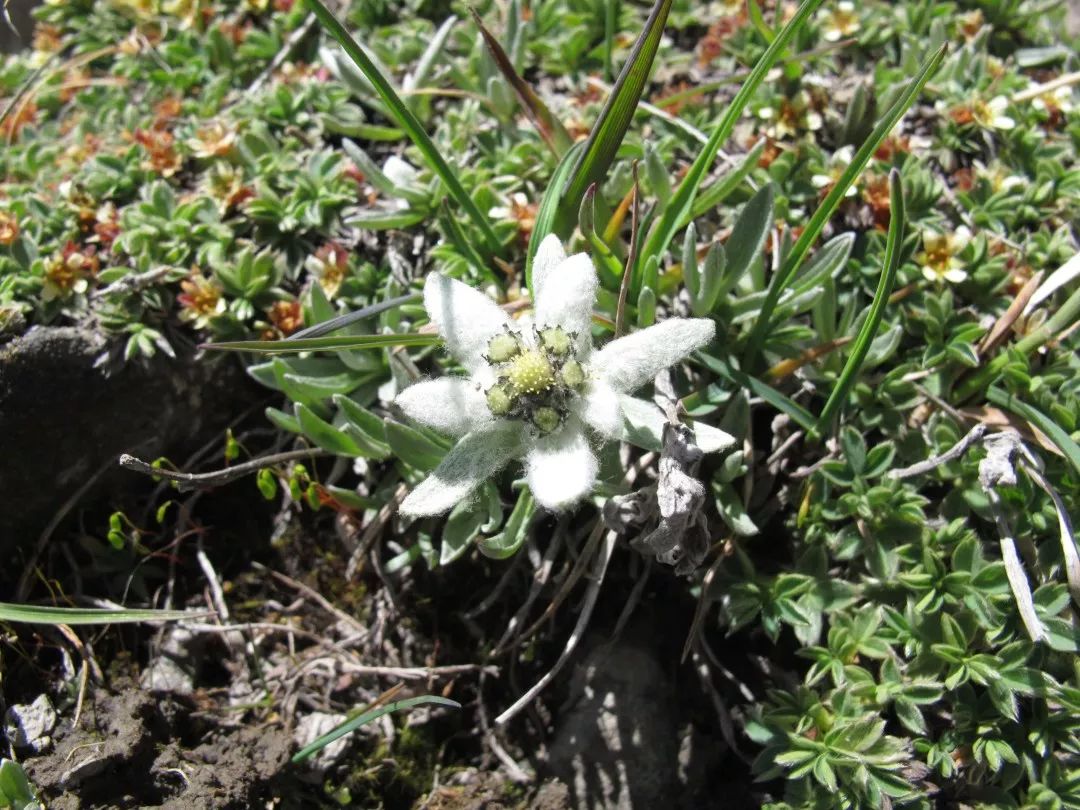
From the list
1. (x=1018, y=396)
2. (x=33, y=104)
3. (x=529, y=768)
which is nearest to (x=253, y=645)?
(x=529, y=768)

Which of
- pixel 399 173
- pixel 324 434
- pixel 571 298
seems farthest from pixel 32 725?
pixel 399 173

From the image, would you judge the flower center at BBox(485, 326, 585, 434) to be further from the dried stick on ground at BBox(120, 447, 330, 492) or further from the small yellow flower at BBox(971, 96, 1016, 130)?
the small yellow flower at BBox(971, 96, 1016, 130)

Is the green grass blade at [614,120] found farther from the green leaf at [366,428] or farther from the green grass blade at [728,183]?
the green leaf at [366,428]

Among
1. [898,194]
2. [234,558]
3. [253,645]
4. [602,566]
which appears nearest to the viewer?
[898,194]

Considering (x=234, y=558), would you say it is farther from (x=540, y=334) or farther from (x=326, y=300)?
(x=540, y=334)

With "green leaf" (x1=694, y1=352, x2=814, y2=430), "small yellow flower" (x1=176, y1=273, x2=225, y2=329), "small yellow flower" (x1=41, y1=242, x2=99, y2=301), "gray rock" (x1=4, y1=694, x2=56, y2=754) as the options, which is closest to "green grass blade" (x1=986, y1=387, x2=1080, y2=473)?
"green leaf" (x1=694, y1=352, x2=814, y2=430)

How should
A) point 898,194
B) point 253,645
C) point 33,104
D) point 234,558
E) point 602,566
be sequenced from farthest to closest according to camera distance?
1. point 33,104
2. point 234,558
3. point 253,645
4. point 602,566
5. point 898,194

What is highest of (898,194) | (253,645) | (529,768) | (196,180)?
(898,194)
